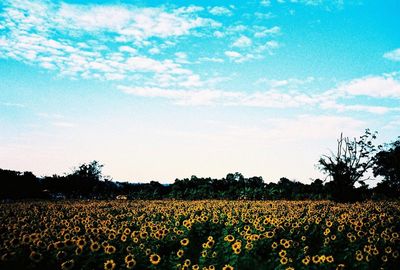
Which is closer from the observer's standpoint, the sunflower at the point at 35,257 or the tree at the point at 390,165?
the sunflower at the point at 35,257

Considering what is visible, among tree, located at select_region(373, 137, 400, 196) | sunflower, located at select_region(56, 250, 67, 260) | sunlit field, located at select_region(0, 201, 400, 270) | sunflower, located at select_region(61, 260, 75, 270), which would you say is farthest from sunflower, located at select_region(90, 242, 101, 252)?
tree, located at select_region(373, 137, 400, 196)

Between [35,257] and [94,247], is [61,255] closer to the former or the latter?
[35,257]

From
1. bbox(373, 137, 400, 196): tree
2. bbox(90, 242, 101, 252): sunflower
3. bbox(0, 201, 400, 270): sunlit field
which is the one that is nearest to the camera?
bbox(0, 201, 400, 270): sunlit field

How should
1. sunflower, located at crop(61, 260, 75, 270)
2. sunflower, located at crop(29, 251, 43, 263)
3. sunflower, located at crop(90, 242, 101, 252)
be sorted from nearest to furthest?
1. sunflower, located at crop(61, 260, 75, 270)
2. sunflower, located at crop(29, 251, 43, 263)
3. sunflower, located at crop(90, 242, 101, 252)

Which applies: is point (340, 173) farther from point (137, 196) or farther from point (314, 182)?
point (137, 196)

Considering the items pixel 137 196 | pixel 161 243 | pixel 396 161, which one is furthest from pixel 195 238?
pixel 396 161

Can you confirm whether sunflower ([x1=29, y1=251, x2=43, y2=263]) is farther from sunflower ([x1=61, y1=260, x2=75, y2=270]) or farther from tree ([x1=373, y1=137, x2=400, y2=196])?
tree ([x1=373, y1=137, x2=400, y2=196])

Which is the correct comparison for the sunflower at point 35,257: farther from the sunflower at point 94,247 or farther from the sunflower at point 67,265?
the sunflower at point 94,247

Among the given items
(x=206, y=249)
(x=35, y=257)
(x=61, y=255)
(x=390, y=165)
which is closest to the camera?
(x=35, y=257)

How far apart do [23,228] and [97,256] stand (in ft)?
14.4

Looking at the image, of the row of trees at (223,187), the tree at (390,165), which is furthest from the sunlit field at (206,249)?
the tree at (390,165)

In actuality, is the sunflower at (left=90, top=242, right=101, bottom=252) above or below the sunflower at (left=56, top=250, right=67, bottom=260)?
above

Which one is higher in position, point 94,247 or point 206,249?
point 94,247


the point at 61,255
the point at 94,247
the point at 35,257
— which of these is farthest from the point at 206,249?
the point at 35,257
